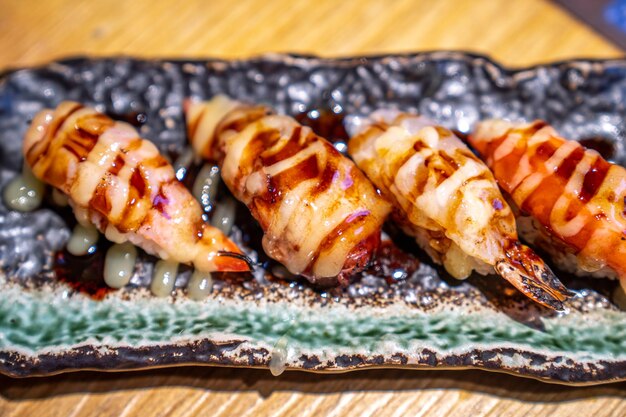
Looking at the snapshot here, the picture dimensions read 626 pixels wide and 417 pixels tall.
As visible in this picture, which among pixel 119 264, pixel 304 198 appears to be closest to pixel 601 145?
pixel 304 198

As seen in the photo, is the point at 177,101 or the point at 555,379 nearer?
the point at 555,379

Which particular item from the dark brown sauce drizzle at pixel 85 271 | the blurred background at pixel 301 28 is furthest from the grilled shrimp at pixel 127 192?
the blurred background at pixel 301 28

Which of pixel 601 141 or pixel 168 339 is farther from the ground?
pixel 601 141

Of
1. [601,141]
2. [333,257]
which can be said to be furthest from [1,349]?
[601,141]

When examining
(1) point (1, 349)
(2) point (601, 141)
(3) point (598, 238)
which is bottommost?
(1) point (1, 349)

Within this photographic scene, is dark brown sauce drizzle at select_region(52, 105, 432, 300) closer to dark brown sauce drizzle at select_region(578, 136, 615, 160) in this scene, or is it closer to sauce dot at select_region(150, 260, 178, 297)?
sauce dot at select_region(150, 260, 178, 297)

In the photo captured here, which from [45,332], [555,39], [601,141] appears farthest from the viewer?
[555,39]

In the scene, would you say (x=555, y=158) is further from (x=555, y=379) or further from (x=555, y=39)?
(x=555, y=39)
